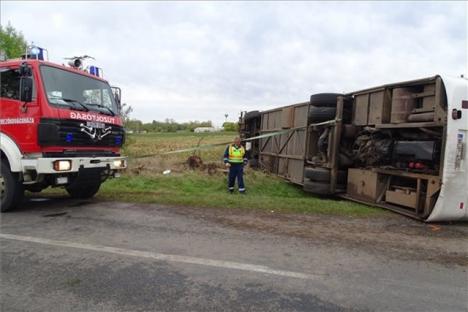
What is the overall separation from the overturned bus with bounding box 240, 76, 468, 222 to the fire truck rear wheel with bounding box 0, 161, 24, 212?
253 inches

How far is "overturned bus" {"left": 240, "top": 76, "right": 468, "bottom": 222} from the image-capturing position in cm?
621

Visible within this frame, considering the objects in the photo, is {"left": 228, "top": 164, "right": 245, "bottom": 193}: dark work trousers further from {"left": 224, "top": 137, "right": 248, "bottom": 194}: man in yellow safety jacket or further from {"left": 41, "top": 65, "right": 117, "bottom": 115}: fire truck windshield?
{"left": 41, "top": 65, "right": 117, "bottom": 115}: fire truck windshield

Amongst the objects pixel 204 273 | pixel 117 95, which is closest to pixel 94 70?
pixel 117 95

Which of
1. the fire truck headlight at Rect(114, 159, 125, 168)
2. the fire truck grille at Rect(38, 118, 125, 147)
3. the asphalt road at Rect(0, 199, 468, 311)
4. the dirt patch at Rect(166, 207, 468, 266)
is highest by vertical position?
the fire truck grille at Rect(38, 118, 125, 147)

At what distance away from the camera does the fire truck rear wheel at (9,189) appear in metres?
6.50

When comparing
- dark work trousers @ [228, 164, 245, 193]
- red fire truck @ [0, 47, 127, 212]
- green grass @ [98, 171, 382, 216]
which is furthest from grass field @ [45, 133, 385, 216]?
red fire truck @ [0, 47, 127, 212]

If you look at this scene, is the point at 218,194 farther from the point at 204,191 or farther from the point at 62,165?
the point at 62,165

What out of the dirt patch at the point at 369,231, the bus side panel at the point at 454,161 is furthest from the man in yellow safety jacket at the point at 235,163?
the bus side panel at the point at 454,161

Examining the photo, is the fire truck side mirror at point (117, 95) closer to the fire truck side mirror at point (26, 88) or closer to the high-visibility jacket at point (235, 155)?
the fire truck side mirror at point (26, 88)

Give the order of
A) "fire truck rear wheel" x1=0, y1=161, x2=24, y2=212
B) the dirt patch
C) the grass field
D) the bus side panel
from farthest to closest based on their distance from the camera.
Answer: the grass field
"fire truck rear wheel" x1=0, y1=161, x2=24, y2=212
the bus side panel
the dirt patch

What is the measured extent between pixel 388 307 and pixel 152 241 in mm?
3017

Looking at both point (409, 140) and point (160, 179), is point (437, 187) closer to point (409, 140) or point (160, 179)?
point (409, 140)

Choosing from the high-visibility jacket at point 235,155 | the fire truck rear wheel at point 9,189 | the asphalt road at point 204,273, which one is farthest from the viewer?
the high-visibility jacket at point 235,155

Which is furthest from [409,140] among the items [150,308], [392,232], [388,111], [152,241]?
[150,308]
